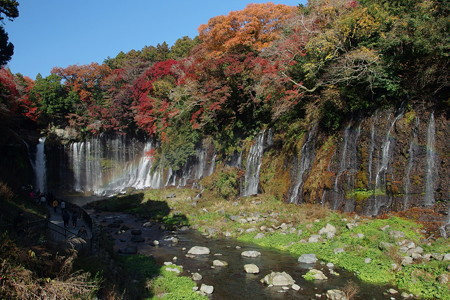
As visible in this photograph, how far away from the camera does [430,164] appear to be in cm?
1505

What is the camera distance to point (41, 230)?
11.5 metres

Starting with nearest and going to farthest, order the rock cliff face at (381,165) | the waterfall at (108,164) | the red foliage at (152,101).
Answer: the rock cliff face at (381,165)
the red foliage at (152,101)
the waterfall at (108,164)

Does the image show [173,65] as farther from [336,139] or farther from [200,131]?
[336,139]

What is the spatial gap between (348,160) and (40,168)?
33350mm

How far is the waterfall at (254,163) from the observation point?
25.5 metres

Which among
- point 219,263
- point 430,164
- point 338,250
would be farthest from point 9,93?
point 430,164

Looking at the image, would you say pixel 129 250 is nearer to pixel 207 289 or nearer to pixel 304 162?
pixel 207 289

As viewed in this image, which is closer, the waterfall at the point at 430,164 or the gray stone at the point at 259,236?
the waterfall at the point at 430,164

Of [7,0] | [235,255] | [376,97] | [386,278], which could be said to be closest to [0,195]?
[7,0]

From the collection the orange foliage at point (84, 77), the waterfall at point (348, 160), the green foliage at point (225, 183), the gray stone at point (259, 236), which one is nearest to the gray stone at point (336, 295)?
the gray stone at point (259, 236)

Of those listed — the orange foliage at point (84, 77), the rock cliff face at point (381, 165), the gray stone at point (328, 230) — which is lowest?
the gray stone at point (328, 230)

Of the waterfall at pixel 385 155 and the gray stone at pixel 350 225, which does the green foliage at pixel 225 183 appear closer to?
the gray stone at pixel 350 225

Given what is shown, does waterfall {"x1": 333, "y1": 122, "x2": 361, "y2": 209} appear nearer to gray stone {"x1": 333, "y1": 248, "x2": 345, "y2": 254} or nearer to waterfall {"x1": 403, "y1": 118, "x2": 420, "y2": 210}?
waterfall {"x1": 403, "y1": 118, "x2": 420, "y2": 210}

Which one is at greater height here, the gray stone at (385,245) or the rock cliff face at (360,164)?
the rock cliff face at (360,164)
